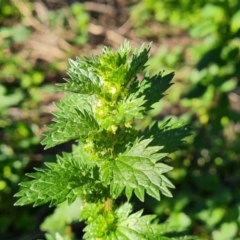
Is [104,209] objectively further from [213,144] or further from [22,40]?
[22,40]

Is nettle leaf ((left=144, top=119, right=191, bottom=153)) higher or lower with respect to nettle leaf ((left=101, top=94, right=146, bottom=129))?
lower

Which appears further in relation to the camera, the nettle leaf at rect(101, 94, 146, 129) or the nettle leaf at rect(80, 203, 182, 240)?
the nettle leaf at rect(80, 203, 182, 240)

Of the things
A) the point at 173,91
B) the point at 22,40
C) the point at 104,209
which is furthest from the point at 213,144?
the point at 22,40

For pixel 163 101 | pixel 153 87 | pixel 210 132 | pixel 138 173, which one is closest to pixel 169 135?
pixel 153 87

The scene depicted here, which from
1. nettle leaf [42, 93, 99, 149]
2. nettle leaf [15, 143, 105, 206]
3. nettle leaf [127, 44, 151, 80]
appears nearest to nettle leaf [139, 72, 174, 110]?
nettle leaf [127, 44, 151, 80]

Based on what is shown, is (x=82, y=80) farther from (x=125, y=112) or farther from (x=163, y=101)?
(x=163, y=101)

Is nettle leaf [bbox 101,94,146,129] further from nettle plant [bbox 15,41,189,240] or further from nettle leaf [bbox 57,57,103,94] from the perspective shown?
nettle leaf [bbox 57,57,103,94]
